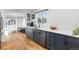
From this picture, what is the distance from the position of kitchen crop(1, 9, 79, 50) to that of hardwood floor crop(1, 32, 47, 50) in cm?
6

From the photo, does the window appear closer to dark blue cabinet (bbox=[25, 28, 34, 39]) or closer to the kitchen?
the kitchen

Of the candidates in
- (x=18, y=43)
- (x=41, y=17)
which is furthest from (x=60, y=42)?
(x=18, y=43)

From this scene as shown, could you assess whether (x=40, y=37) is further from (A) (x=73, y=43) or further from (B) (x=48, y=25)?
(A) (x=73, y=43)

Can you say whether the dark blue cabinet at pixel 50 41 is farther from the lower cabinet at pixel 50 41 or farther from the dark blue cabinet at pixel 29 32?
the dark blue cabinet at pixel 29 32

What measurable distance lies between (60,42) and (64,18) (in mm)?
417

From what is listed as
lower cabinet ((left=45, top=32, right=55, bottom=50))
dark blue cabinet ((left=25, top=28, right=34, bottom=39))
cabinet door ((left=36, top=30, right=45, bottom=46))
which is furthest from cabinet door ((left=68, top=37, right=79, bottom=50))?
dark blue cabinet ((left=25, top=28, right=34, bottom=39))

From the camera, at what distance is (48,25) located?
2.50 metres

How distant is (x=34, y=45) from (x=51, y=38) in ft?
1.06
